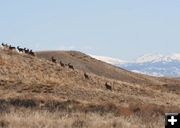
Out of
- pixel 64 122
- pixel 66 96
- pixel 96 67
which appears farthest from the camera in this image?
pixel 96 67

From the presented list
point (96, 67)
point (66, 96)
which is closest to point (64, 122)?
point (66, 96)

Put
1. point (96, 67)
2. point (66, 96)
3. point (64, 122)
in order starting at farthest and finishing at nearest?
point (96, 67)
point (66, 96)
point (64, 122)

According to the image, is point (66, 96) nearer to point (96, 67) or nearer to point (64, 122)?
point (64, 122)

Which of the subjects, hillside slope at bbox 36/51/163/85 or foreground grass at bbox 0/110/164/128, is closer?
foreground grass at bbox 0/110/164/128

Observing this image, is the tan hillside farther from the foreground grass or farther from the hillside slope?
the hillside slope

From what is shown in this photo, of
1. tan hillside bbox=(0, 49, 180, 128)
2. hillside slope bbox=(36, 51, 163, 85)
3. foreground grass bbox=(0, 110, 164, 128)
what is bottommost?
foreground grass bbox=(0, 110, 164, 128)

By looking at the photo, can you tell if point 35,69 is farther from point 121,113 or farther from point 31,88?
point 121,113

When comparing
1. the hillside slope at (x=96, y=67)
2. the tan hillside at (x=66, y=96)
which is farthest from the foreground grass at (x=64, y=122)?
the hillside slope at (x=96, y=67)

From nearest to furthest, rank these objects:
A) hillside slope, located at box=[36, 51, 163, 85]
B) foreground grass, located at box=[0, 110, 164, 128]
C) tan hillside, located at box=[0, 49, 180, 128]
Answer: foreground grass, located at box=[0, 110, 164, 128] < tan hillside, located at box=[0, 49, 180, 128] < hillside slope, located at box=[36, 51, 163, 85]

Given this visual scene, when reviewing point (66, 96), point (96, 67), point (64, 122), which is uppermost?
point (96, 67)

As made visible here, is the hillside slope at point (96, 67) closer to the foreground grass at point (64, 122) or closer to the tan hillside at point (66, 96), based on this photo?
the tan hillside at point (66, 96)

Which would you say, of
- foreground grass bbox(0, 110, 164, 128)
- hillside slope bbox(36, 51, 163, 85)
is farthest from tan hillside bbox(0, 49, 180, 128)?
hillside slope bbox(36, 51, 163, 85)

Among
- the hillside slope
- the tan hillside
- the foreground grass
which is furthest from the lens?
the hillside slope

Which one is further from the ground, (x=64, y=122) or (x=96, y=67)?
(x=96, y=67)
